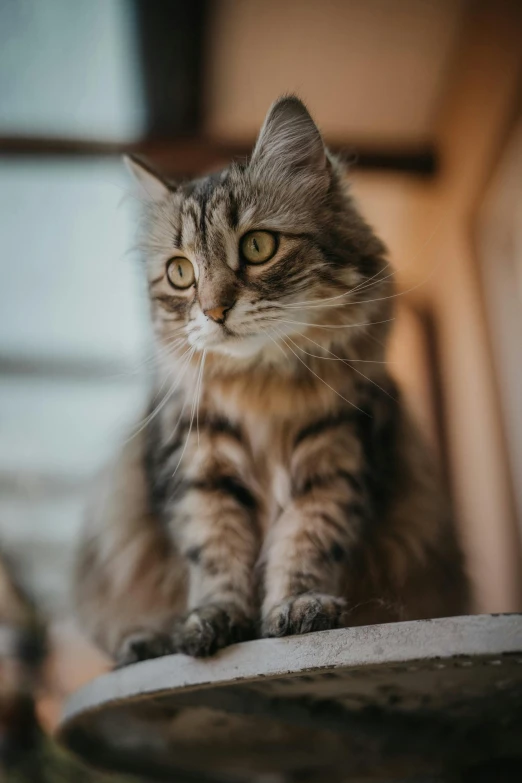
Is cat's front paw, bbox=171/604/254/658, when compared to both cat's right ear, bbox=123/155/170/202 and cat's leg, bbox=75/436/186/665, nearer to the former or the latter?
cat's leg, bbox=75/436/186/665

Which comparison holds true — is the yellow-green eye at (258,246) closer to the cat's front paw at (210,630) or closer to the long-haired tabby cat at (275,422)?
the long-haired tabby cat at (275,422)

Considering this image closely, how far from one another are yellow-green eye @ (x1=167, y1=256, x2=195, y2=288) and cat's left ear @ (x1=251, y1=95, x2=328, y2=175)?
179 millimetres

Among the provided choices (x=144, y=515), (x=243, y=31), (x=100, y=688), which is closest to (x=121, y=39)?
(x=243, y=31)

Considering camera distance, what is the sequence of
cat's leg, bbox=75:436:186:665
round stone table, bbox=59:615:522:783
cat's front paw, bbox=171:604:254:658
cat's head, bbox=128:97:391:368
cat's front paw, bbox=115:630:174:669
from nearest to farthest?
round stone table, bbox=59:615:522:783 < cat's front paw, bbox=171:604:254:658 < cat's head, bbox=128:97:391:368 < cat's front paw, bbox=115:630:174:669 < cat's leg, bbox=75:436:186:665

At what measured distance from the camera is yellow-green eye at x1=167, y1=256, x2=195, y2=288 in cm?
106

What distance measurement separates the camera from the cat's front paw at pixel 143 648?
1.11 metres

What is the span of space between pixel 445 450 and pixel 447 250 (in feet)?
1.83

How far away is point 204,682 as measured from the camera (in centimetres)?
84

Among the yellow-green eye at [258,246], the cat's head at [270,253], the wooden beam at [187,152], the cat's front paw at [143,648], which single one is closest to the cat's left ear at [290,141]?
the cat's head at [270,253]

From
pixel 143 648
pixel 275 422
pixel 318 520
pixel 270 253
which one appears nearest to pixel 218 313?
pixel 270 253

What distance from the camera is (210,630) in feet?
2.96

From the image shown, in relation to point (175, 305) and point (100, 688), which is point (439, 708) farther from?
point (175, 305)

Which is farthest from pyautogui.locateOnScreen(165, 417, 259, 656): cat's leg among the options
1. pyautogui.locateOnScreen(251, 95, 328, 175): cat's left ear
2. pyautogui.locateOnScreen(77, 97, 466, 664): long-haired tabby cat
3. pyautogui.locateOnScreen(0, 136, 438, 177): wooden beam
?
pyautogui.locateOnScreen(0, 136, 438, 177): wooden beam

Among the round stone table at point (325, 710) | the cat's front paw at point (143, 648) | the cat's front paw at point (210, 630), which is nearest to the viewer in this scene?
the round stone table at point (325, 710)
